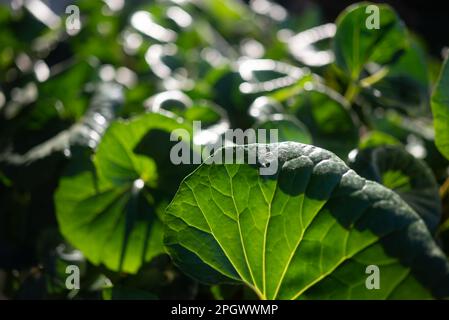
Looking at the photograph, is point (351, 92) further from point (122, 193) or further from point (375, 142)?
point (122, 193)

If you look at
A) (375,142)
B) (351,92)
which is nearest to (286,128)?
(375,142)

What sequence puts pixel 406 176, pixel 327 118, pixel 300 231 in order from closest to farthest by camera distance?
1. pixel 300 231
2. pixel 406 176
3. pixel 327 118

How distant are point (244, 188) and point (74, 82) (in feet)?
1.83

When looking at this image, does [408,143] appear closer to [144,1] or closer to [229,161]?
[229,161]

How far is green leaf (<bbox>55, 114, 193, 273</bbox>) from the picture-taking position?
67cm

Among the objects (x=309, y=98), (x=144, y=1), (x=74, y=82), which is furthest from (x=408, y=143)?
(x=144, y=1)

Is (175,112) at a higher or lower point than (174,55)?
lower

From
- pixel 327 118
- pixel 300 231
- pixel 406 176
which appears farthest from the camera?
pixel 327 118

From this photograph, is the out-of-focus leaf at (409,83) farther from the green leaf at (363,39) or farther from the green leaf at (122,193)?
the green leaf at (122,193)

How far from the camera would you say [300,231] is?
51cm

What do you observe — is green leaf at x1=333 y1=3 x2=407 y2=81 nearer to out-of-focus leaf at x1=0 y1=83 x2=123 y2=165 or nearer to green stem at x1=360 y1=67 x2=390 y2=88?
green stem at x1=360 y1=67 x2=390 y2=88

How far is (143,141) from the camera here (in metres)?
0.68

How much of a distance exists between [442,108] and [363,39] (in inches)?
8.5

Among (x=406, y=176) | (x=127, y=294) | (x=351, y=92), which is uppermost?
(x=351, y=92)
